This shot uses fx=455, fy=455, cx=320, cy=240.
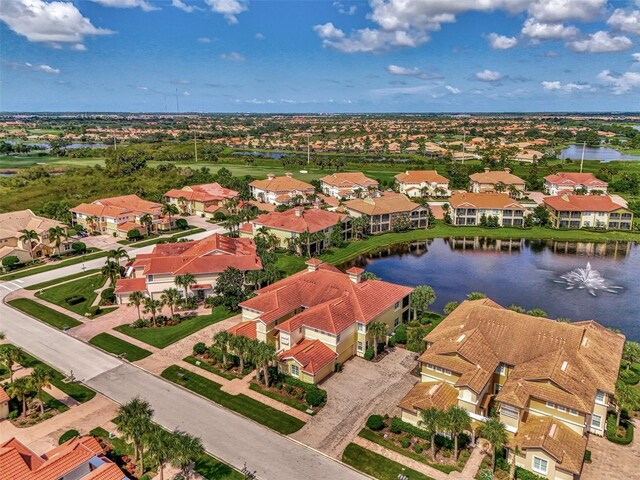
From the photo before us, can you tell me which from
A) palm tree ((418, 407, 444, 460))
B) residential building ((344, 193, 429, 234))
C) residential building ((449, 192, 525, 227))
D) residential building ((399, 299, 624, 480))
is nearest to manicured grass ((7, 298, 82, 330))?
residential building ((399, 299, 624, 480))

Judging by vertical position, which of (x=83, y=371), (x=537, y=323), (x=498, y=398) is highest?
(x=537, y=323)

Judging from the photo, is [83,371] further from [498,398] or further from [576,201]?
[576,201]

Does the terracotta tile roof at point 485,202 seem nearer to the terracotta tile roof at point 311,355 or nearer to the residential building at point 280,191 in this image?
the residential building at point 280,191

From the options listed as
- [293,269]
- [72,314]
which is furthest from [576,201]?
[72,314]

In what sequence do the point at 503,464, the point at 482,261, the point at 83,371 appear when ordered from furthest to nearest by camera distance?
the point at 482,261 → the point at 83,371 → the point at 503,464

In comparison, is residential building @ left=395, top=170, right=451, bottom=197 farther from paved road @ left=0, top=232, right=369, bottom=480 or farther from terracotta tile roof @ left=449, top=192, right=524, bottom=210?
paved road @ left=0, top=232, right=369, bottom=480

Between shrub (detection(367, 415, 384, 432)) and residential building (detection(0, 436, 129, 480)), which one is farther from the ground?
residential building (detection(0, 436, 129, 480))
